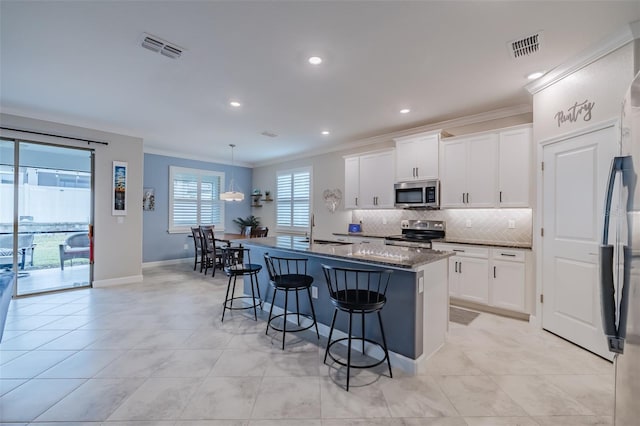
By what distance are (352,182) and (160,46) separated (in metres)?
3.86

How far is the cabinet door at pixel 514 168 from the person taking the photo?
362 cm

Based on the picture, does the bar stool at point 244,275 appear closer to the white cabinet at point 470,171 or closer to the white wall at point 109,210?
the white wall at point 109,210

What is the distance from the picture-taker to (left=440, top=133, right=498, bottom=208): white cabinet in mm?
3924

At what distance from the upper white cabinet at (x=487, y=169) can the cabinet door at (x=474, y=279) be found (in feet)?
2.71

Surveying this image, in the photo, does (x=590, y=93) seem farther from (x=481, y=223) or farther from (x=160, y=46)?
(x=160, y=46)

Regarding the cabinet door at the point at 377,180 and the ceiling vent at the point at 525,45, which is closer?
the ceiling vent at the point at 525,45

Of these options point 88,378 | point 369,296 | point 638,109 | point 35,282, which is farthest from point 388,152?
point 35,282

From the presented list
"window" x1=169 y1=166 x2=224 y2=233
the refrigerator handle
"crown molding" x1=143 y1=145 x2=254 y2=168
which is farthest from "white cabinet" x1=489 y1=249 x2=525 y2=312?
"crown molding" x1=143 y1=145 x2=254 y2=168

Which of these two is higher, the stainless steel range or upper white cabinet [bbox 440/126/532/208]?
upper white cabinet [bbox 440/126/532/208]

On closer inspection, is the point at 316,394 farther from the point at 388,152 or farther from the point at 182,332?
the point at 388,152

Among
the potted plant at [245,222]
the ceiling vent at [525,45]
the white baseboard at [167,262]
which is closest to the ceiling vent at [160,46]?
the ceiling vent at [525,45]

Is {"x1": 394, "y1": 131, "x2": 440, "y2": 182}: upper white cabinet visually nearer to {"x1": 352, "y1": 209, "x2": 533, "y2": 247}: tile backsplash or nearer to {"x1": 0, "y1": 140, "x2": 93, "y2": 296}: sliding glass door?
{"x1": 352, "y1": 209, "x2": 533, "y2": 247}: tile backsplash

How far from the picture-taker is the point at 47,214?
4648mm

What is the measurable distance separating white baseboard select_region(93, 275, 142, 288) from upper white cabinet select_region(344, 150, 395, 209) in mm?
4237
